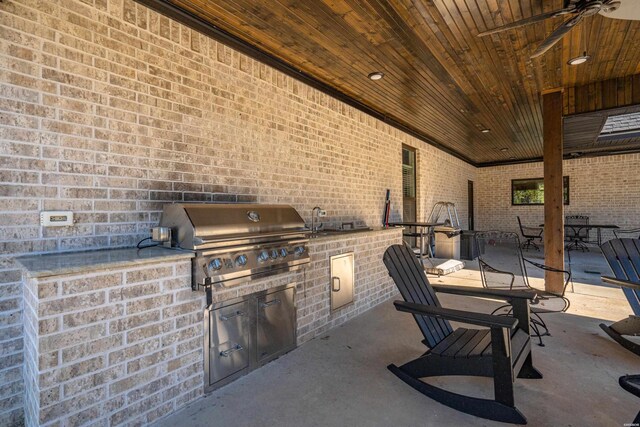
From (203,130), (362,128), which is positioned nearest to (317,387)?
(203,130)

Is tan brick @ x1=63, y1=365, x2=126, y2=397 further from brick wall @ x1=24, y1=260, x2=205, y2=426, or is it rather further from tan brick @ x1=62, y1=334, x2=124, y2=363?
tan brick @ x1=62, y1=334, x2=124, y2=363

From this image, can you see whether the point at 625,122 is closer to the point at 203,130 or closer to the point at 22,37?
the point at 203,130

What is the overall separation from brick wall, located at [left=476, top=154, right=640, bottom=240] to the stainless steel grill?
481 inches

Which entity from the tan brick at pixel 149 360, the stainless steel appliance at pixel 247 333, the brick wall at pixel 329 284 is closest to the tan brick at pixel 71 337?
Result: the tan brick at pixel 149 360

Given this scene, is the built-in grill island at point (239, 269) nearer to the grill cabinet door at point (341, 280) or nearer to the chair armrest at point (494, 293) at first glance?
the grill cabinet door at point (341, 280)

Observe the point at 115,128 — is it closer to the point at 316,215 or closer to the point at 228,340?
the point at 228,340

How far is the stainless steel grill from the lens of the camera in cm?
222

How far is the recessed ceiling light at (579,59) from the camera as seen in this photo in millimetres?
3885

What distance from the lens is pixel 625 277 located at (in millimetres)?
3271

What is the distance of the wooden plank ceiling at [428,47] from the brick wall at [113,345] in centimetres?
Answer: 237

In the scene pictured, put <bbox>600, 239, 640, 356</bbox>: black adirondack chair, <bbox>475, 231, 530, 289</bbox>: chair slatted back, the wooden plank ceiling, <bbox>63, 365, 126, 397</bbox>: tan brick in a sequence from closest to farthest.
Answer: <bbox>63, 365, 126, 397</bbox>: tan brick, the wooden plank ceiling, <bbox>600, 239, 640, 356</bbox>: black adirondack chair, <bbox>475, 231, 530, 289</bbox>: chair slatted back

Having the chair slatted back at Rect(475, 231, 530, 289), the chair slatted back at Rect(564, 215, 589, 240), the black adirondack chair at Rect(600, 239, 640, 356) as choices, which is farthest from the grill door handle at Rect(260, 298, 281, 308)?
the chair slatted back at Rect(564, 215, 589, 240)

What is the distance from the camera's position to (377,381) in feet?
8.30

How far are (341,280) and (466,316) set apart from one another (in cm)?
193
